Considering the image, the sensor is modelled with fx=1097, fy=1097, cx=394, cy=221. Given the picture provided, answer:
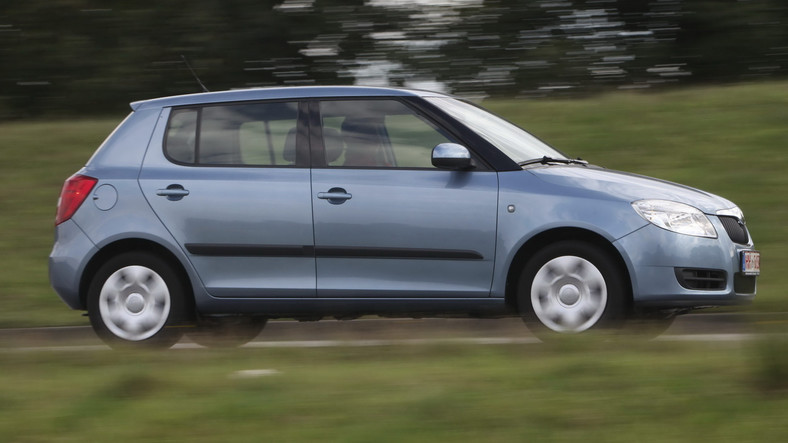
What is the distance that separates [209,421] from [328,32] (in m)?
11.2

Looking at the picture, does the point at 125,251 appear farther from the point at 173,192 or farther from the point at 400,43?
the point at 400,43

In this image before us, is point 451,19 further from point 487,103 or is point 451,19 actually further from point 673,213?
point 673,213

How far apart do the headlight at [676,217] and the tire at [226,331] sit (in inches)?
100

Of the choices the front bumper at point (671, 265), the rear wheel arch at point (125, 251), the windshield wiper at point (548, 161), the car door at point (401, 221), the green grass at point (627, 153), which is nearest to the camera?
the front bumper at point (671, 265)

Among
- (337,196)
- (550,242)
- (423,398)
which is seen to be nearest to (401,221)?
(337,196)

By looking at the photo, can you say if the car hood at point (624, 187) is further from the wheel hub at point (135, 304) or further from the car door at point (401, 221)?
the wheel hub at point (135, 304)

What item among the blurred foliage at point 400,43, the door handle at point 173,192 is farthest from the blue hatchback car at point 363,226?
the blurred foliage at point 400,43

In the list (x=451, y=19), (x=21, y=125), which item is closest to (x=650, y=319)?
(x=451, y=19)

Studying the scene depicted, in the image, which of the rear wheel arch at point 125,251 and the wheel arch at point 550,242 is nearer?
the wheel arch at point 550,242

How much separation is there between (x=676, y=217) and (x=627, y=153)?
5.43 m

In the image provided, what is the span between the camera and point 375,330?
6844 millimetres

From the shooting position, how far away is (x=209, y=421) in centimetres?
407

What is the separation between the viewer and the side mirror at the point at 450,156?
6180mm

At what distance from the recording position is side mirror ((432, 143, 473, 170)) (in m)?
6.18
